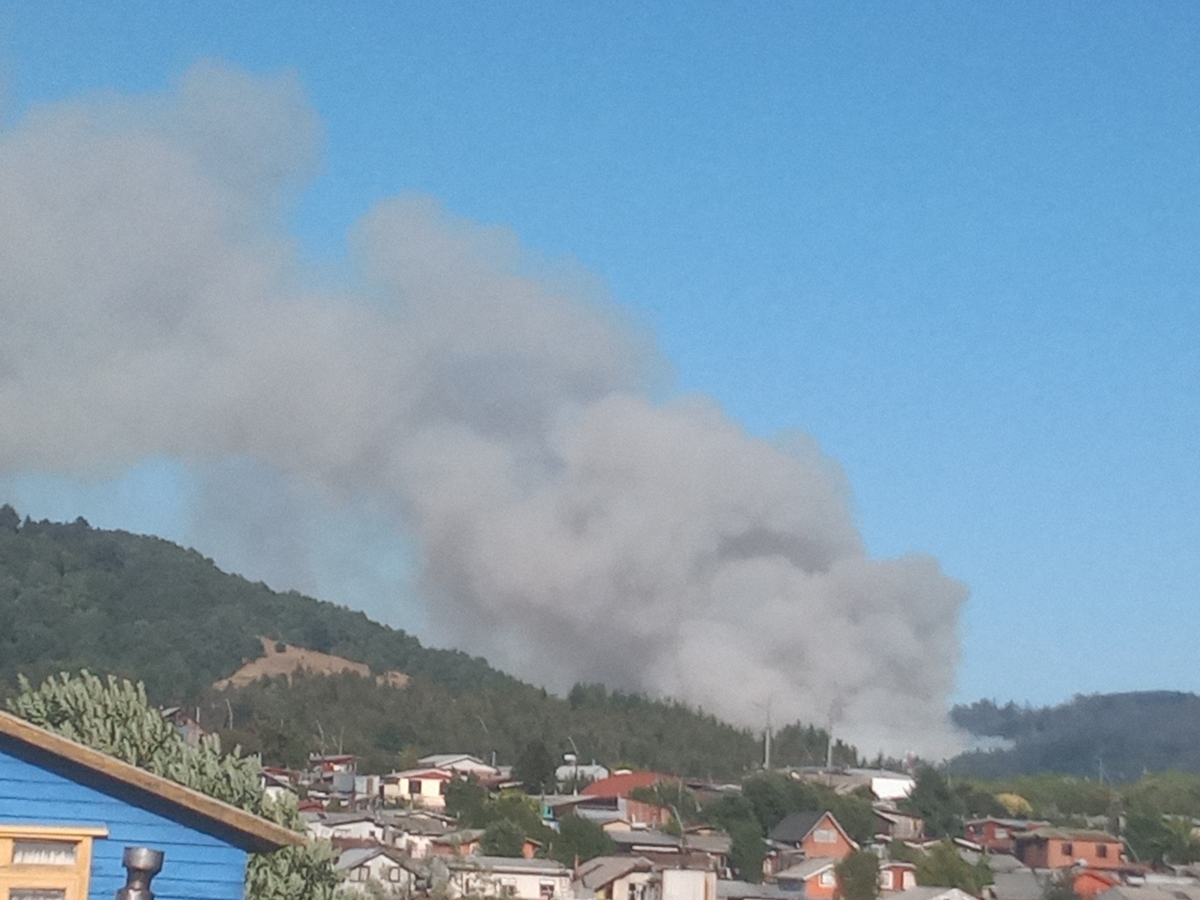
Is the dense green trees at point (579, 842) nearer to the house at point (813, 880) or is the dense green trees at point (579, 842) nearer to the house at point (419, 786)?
the house at point (813, 880)

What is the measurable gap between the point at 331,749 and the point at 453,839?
50.0m

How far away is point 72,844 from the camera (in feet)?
37.7

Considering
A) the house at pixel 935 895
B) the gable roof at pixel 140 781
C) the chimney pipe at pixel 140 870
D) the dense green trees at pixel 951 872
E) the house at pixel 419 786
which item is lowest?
the chimney pipe at pixel 140 870

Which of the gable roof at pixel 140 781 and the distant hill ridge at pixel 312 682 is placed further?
the distant hill ridge at pixel 312 682

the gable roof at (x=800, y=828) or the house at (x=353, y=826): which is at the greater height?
the gable roof at (x=800, y=828)

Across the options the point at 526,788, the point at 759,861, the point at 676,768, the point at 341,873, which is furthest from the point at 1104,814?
the point at 341,873

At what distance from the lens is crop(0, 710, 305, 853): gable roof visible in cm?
1134

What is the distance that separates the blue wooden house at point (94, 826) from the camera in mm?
11297

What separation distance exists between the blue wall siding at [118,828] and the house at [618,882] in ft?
146

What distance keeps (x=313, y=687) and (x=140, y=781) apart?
4871 inches

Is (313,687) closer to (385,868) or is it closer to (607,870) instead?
(607,870)

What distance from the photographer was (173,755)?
18.9 m

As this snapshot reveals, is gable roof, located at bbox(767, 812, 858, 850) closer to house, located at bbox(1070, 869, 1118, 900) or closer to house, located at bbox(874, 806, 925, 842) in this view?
house, located at bbox(874, 806, 925, 842)

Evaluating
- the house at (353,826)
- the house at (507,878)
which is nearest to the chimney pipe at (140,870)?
the house at (507,878)
